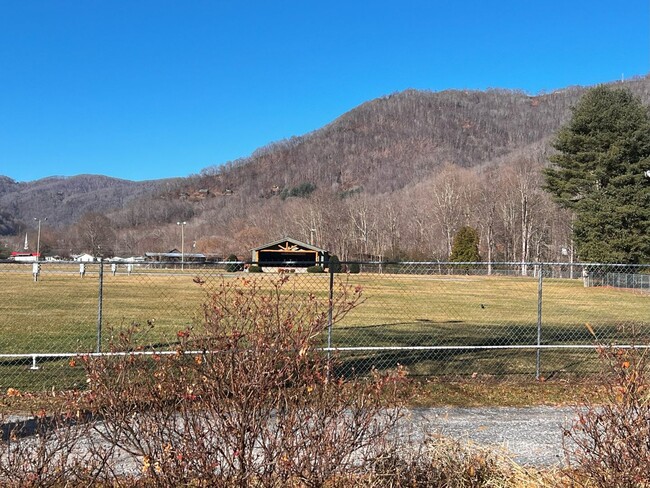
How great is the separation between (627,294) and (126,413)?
31.0 metres

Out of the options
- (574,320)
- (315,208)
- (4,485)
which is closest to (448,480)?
(4,485)

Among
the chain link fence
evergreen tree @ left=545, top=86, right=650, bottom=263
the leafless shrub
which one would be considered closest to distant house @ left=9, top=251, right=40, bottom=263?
the chain link fence

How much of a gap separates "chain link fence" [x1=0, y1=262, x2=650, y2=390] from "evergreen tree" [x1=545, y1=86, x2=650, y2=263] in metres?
12.4

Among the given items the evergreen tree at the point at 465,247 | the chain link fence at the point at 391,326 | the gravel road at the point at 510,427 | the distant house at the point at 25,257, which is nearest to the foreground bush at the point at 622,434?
the chain link fence at the point at 391,326

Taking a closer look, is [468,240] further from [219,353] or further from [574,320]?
[219,353]

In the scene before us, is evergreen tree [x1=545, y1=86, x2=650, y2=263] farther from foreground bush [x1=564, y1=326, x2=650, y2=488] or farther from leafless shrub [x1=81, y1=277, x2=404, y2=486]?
leafless shrub [x1=81, y1=277, x2=404, y2=486]

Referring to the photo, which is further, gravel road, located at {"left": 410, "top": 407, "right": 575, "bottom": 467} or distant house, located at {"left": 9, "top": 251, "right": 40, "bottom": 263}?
distant house, located at {"left": 9, "top": 251, "right": 40, "bottom": 263}

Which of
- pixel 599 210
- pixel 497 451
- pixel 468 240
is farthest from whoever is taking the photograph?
pixel 468 240

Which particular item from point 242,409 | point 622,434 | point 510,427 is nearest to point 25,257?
point 510,427

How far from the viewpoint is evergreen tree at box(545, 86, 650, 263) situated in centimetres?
3925

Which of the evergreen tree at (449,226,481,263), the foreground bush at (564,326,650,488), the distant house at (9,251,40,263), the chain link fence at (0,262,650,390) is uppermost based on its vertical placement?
the evergreen tree at (449,226,481,263)

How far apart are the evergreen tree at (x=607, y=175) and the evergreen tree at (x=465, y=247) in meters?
15.2

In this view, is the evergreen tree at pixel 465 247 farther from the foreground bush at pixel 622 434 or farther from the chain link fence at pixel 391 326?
the foreground bush at pixel 622 434

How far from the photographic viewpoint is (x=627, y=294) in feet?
94.0
